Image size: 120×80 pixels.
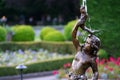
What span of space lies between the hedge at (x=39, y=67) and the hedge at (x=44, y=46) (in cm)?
253

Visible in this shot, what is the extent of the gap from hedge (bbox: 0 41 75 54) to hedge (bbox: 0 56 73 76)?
2.53 m

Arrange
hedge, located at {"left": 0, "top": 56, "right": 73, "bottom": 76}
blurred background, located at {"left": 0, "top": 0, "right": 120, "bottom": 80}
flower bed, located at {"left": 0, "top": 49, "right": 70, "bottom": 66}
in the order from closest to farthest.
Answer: blurred background, located at {"left": 0, "top": 0, "right": 120, "bottom": 80}, hedge, located at {"left": 0, "top": 56, "right": 73, "bottom": 76}, flower bed, located at {"left": 0, "top": 49, "right": 70, "bottom": 66}

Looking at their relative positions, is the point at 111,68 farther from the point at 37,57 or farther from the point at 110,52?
the point at 37,57

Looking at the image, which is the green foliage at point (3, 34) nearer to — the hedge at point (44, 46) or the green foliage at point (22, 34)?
the hedge at point (44, 46)

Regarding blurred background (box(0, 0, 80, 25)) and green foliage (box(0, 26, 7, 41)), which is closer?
green foliage (box(0, 26, 7, 41))

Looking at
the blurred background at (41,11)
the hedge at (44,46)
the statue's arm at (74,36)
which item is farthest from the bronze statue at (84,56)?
the blurred background at (41,11)

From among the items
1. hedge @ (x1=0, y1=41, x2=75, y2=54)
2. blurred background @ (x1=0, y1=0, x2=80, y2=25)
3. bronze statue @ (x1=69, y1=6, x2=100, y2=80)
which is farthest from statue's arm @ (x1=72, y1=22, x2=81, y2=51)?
blurred background @ (x1=0, y1=0, x2=80, y2=25)

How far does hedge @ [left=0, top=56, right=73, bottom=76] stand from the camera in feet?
47.5

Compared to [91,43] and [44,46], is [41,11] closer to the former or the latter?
[44,46]

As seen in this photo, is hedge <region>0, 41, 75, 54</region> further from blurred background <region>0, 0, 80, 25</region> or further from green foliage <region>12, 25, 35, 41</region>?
blurred background <region>0, 0, 80, 25</region>

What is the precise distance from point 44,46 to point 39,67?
460 cm

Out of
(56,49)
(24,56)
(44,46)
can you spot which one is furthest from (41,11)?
(24,56)

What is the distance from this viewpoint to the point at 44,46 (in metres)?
19.8

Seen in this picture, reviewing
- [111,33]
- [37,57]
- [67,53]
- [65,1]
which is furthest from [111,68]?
[65,1]
